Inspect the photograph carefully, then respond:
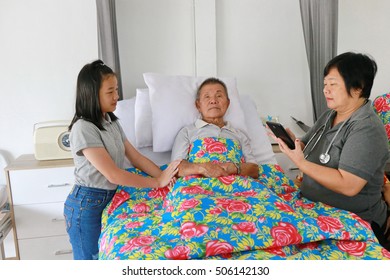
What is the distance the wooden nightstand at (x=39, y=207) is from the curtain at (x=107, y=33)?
27.5 inches

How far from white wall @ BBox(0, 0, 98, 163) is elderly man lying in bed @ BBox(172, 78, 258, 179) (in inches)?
37.7

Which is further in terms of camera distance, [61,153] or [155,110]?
[61,153]

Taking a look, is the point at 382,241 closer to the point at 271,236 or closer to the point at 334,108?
the point at 334,108

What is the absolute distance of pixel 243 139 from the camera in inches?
76.7

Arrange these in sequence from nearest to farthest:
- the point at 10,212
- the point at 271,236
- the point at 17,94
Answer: the point at 271,236
the point at 10,212
the point at 17,94

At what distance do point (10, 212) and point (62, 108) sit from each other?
0.75 m

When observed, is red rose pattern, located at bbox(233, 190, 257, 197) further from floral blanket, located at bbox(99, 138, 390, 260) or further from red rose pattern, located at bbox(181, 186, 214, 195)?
red rose pattern, located at bbox(181, 186, 214, 195)

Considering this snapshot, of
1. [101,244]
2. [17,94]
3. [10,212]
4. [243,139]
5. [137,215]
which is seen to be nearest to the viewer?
[101,244]

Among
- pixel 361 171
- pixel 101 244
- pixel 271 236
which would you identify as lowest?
pixel 101 244

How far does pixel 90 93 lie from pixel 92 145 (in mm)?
221

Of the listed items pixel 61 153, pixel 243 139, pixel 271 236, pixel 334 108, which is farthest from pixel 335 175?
pixel 61 153

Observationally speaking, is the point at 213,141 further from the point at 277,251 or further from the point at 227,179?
the point at 277,251

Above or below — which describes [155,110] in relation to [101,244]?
above

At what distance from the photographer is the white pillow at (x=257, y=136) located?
202cm
